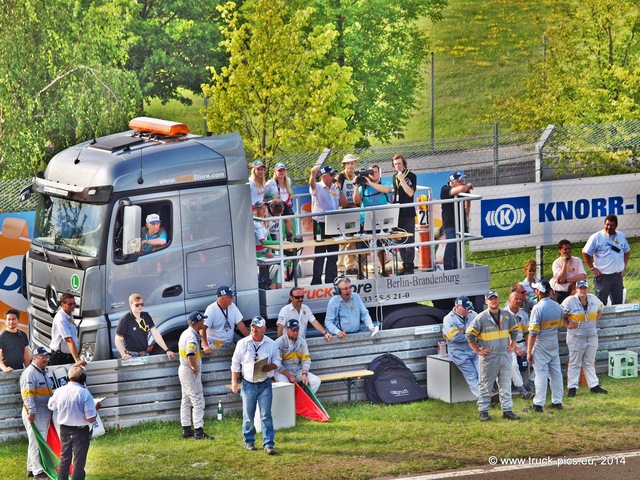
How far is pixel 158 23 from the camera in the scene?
46.6 m

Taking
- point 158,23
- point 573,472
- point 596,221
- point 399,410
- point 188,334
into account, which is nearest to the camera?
point 573,472

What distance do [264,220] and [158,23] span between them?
31.8 meters

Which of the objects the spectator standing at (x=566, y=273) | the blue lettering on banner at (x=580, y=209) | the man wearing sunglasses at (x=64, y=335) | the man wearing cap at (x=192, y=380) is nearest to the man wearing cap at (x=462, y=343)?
the spectator standing at (x=566, y=273)

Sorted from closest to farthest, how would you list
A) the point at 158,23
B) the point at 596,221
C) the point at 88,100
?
1. the point at 596,221
2. the point at 88,100
3. the point at 158,23

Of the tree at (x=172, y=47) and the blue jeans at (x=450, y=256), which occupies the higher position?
the tree at (x=172, y=47)

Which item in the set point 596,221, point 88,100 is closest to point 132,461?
point 596,221

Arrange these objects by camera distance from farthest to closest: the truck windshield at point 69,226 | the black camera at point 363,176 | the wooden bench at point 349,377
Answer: the black camera at point 363,176, the wooden bench at point 349,377, the truck windshield at point 69,226

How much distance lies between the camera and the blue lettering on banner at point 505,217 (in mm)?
20953

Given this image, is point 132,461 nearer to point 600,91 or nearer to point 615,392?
point 615,392

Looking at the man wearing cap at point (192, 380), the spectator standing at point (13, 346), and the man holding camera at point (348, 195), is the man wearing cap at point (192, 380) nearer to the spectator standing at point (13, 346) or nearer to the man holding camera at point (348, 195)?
the spectator standing at point (13, 346)

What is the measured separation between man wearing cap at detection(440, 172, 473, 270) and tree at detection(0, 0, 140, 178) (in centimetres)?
1183

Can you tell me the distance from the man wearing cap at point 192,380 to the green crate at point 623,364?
6.60m

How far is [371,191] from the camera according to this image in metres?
A: 18.0

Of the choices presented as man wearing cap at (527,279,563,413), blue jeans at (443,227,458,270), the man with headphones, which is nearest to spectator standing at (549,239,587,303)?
blue jeans at (443,227,458,270)
